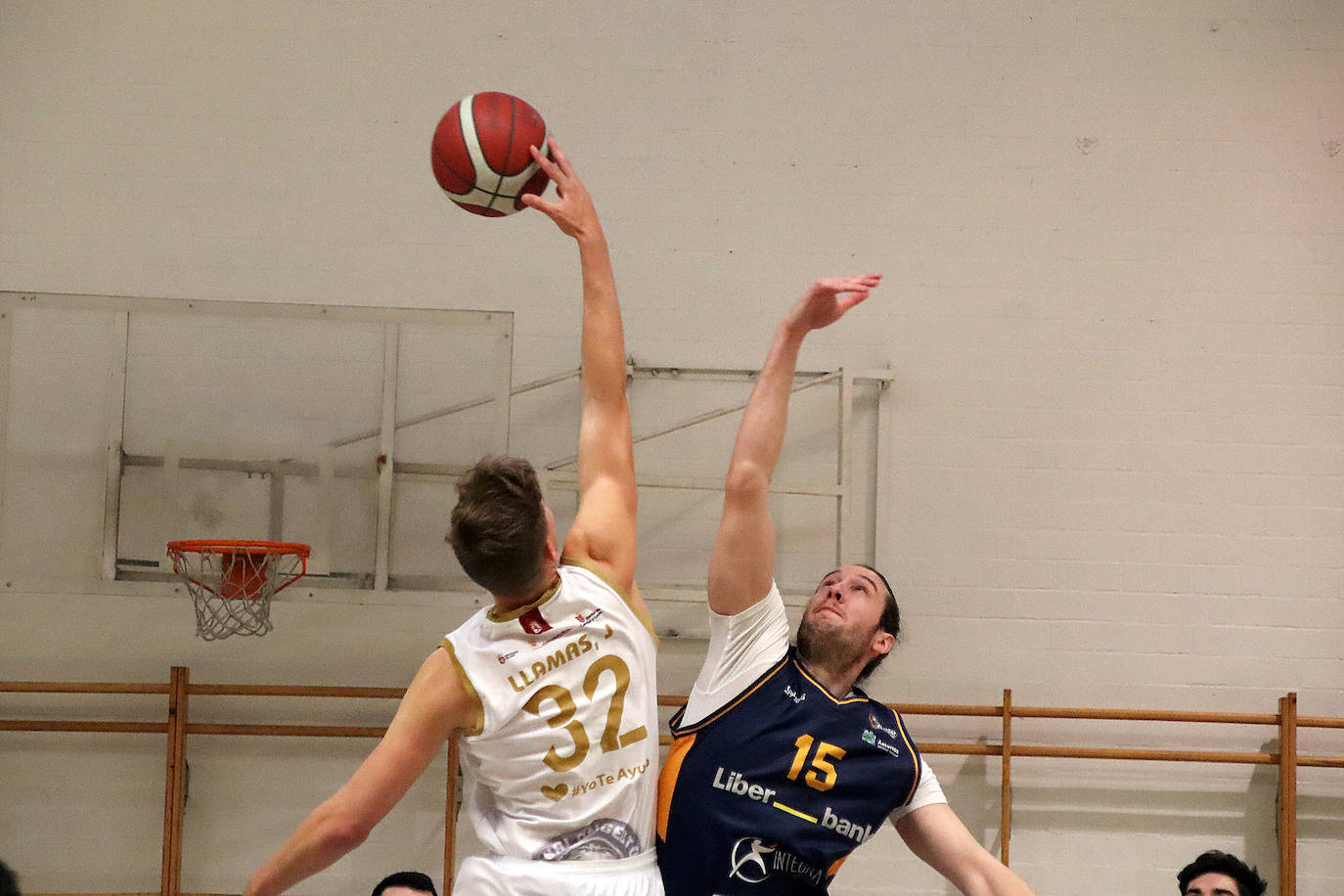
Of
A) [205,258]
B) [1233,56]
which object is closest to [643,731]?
[205,258]

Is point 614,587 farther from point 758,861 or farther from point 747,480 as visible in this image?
point 758,861

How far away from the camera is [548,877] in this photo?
7.67 feet

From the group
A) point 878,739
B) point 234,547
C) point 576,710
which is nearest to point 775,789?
point 878,739

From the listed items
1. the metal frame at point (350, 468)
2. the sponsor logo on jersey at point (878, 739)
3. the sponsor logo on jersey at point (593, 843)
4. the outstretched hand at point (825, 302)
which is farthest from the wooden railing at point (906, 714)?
the sponsor logo on jersey at point (593, 843)

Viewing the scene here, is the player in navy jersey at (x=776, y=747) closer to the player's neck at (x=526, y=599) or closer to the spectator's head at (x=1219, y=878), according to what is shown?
the player's neck at (x=526, y=599)

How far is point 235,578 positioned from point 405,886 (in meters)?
1.60

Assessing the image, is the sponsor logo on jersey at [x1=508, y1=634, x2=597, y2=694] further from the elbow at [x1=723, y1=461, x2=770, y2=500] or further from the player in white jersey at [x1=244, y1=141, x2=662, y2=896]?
the elbow at [x1=723, y1=461, x2=770, y2=500]

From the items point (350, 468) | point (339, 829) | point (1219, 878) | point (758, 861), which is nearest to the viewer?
point (339, 829)

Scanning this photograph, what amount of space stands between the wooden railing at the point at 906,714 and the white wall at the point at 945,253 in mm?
151

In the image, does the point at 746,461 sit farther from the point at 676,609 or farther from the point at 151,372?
the point at 151,372

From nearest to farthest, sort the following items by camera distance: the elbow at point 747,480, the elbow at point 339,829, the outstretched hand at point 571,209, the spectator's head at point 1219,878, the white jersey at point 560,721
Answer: the elbow at point 339,829 → the white jersey at point 560,721 → the outstretched hand at point 571,209 → the elbow at point 747,480 → the spectator's head at point 1219,878

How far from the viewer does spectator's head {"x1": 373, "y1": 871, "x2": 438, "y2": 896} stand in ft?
14.8

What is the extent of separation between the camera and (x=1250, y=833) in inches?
238

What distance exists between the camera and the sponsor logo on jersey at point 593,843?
2.37 metres
